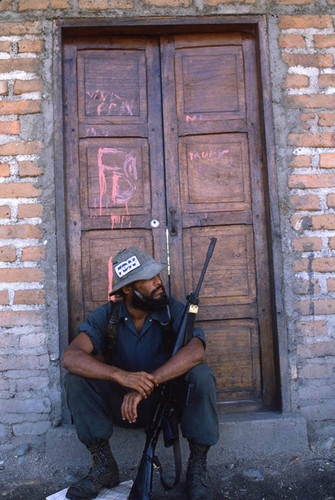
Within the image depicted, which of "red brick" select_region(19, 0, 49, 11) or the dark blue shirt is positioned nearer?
the dark blue shirt

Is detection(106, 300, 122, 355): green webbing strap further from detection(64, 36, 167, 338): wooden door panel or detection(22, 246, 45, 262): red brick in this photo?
detection(22, 246, 45, 262): red brick

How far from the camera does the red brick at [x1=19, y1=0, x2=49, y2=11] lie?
3.42 metres

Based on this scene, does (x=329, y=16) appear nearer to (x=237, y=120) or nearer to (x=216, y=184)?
(x=237, y=120)

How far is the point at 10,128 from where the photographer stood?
335 centimetres

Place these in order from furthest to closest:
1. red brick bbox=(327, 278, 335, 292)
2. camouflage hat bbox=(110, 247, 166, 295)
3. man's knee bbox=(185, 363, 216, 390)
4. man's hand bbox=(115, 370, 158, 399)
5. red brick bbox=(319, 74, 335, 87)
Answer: red brick bbox=(319, 74, 335, 87), red brick bbox=(327, 278, 335, 292), camouflage hat bbox=(110, 247, 166, 295), man's knee bbox=(185, 363, 216, 390), man's hand bbox=(115, 370, 158, 399)

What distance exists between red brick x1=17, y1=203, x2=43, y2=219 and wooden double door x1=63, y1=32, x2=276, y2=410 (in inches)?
9.7

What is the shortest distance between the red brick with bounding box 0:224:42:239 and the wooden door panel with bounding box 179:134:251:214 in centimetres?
109

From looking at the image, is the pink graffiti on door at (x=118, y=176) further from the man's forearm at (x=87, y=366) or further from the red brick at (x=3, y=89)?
the man's forearm at (x=87, y=366)

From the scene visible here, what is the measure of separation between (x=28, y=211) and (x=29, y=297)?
61cm

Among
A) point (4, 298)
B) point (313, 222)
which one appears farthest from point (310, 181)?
point (4, 298)

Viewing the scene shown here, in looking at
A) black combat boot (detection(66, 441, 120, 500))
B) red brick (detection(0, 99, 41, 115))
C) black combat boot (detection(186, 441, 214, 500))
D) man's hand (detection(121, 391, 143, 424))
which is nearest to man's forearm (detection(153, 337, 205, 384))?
man's hand (detection(121, 391, 143, 424))

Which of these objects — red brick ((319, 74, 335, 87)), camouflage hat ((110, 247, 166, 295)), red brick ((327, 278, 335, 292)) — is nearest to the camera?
camouflage hat ((110, 247, 166, 295))

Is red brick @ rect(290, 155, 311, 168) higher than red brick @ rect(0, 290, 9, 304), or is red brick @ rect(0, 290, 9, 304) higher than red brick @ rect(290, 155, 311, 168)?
red brick @ rect(290, 155, 311, 168)

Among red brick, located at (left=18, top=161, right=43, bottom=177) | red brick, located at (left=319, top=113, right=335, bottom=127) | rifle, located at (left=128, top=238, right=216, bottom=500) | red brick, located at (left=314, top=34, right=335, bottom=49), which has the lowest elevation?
rifle, located at (left=128, top=238, right=216, bottom=500)
